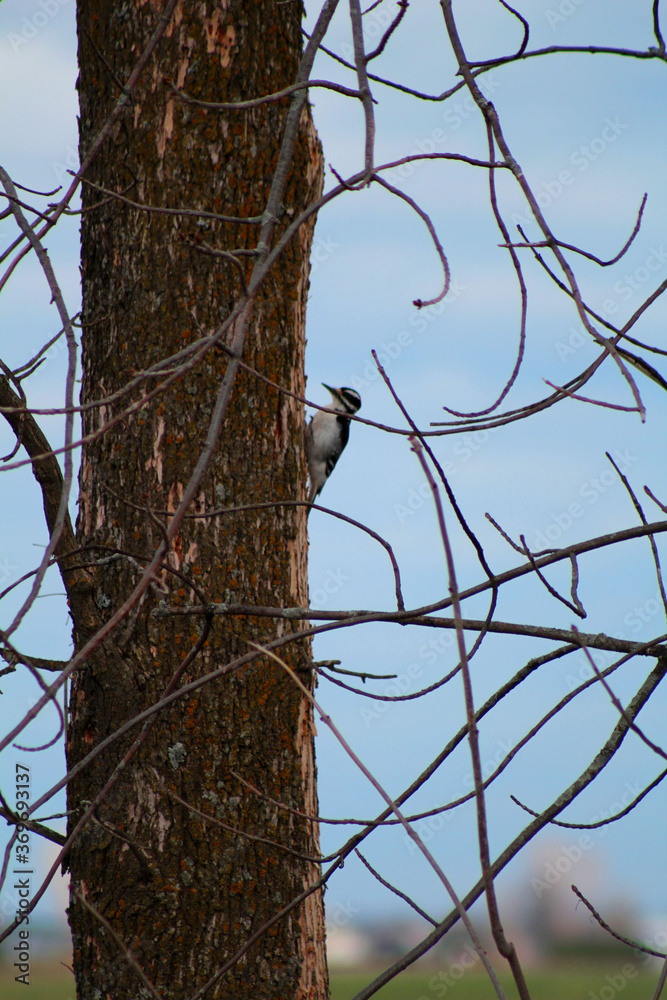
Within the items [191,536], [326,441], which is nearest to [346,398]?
[326,441]

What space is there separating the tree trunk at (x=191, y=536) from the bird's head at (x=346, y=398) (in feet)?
8.08

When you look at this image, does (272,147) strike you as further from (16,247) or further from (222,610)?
(222,610)

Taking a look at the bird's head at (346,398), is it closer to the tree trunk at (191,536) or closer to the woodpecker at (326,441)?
the woodpecker at (326,441)

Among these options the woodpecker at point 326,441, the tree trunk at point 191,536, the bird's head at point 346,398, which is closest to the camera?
the tree trunk at point 191,536

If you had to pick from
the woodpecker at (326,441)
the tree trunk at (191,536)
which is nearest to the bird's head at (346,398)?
the woodpecker at (326,441)

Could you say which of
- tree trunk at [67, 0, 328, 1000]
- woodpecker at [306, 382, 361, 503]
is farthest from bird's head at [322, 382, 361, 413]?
tree trunk at [67, 0, 328, 1000]

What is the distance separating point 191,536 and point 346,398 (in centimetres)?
311

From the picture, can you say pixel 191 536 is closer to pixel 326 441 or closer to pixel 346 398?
pixel 326 441

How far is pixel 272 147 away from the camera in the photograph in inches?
119

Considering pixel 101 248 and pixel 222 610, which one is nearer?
pixel 222 610

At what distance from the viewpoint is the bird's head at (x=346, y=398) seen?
566 cm

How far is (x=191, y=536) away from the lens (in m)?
2.77

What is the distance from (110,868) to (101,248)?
1918 millimetres

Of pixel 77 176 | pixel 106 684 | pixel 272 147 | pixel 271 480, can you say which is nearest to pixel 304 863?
pixel 106 684
